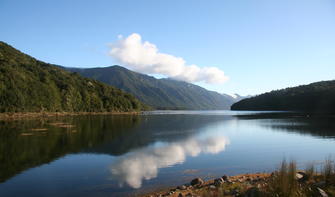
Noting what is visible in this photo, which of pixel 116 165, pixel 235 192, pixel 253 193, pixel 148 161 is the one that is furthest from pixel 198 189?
pixel 116 165

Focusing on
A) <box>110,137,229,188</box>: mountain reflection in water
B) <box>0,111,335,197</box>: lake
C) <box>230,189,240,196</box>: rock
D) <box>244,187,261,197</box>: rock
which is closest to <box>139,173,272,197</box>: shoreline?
<box>230,189,240,196</box>: rock

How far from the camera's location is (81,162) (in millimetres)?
29406

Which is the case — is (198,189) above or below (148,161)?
above

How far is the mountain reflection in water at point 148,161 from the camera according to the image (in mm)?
22703

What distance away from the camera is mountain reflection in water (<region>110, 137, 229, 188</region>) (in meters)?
22.7

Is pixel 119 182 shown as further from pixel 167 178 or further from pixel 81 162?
pixel 81 162

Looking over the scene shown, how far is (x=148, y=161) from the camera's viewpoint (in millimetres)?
29078

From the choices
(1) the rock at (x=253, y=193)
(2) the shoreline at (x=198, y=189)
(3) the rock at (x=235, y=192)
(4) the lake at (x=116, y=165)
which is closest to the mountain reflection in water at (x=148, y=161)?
(4) the lake at (x=116, y=165)

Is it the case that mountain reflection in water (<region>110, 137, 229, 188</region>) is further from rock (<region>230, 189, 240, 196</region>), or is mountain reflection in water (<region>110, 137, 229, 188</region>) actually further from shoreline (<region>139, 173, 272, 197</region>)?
rock (<region>230, 189, 240, 196</region>)

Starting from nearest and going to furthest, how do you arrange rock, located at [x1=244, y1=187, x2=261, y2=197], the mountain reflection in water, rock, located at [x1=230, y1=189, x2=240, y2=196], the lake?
rock, located at [x1=244, y1=187, x2=261, y2=197] → rock, located at [x1=230, y1=189, x2=240, y2=196] → the lake → the mountain reflection in water

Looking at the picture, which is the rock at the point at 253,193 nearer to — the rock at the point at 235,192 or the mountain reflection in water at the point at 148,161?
the rock at the point at 235,192

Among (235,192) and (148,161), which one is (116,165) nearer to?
(148,161)

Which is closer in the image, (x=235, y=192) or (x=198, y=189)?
(x=235, y=192)

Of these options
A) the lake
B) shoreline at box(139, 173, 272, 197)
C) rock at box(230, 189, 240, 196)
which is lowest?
the lake
